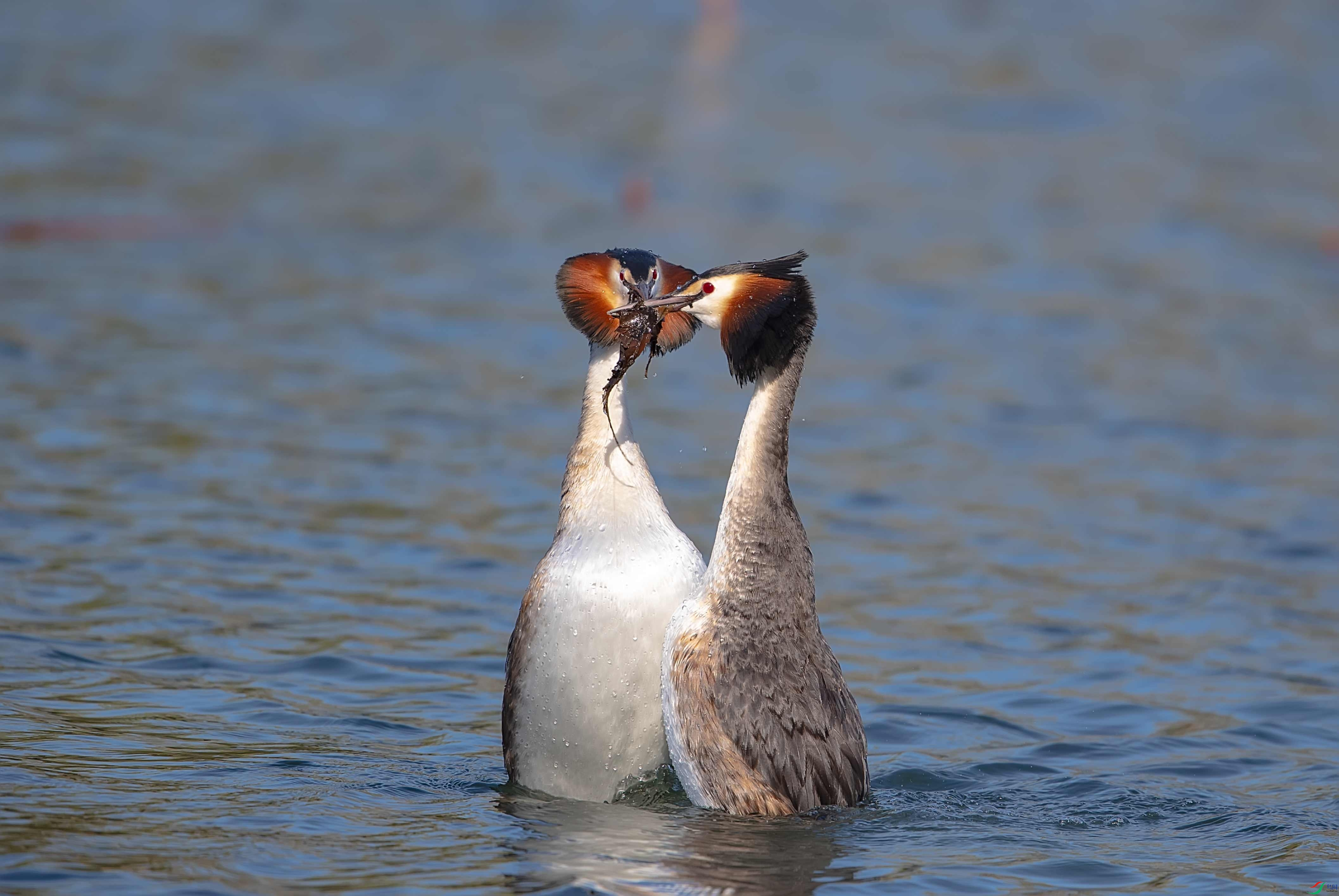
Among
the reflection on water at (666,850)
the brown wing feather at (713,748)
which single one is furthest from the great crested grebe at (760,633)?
the reflection on water at (666,850)

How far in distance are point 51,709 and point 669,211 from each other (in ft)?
43.8

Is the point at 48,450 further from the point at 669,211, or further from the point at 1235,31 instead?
the point at 1235,31

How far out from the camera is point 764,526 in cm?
773

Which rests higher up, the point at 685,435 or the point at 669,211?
the point at 669,211

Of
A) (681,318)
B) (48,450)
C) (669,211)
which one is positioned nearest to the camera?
(681,318)

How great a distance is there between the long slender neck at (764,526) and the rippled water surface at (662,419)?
894 millimetres

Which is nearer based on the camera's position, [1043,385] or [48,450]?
[48,450]

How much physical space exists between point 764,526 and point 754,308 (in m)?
0.88

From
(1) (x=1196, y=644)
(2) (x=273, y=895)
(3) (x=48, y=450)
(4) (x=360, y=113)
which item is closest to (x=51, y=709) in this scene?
(2) (x=273, y=895)

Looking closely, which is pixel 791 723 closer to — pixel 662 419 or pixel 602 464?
pixel 602 464

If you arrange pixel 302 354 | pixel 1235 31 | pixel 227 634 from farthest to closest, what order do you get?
pixel 1235 31 → pixel 302 354 → pixel 227 634

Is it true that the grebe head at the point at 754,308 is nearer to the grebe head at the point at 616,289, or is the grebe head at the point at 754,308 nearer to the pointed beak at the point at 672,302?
the pointed beak at the point at 672,302

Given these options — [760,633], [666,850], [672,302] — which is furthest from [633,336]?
[666,850]

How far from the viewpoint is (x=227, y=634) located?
10070 mm
